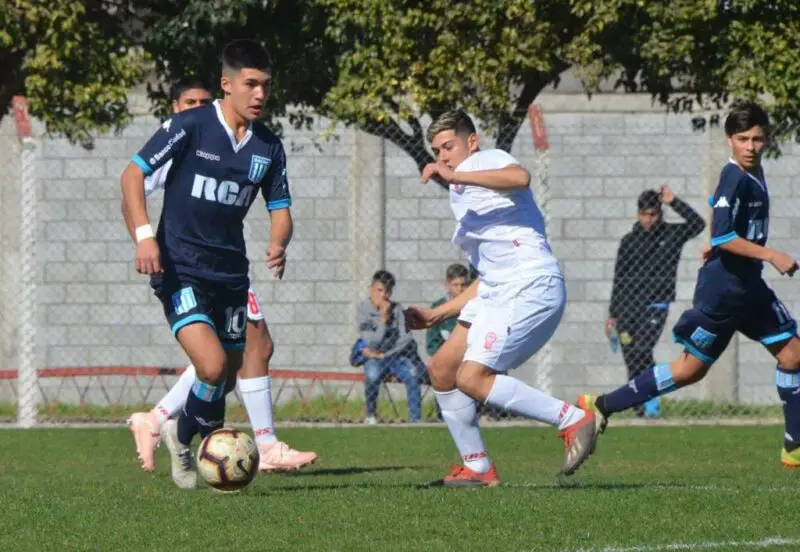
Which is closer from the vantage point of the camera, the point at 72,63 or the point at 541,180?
the point at 72,63

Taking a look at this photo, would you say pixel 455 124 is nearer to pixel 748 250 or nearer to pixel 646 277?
pixel 748 250

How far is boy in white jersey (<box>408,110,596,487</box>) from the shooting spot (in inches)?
303

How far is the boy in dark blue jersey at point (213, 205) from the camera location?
24.8ft

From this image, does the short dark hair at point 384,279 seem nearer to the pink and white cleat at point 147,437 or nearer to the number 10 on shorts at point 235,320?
the pink and white cleat at point 147,437

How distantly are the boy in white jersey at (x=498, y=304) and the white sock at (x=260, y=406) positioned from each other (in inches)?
61.6

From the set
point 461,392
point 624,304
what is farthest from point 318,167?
point 461,392

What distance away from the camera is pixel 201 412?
794 centimetres

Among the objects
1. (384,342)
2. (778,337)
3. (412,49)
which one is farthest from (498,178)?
(384,342)

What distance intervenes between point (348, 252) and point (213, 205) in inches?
370

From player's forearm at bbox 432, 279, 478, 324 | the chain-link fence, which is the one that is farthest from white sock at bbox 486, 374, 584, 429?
the chain-link fence

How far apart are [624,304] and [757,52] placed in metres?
3.06

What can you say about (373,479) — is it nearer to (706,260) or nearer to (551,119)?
(706,260)

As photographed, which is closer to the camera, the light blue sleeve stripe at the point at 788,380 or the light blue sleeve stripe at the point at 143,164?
the light blue sleeve stripe at the point at 143,164

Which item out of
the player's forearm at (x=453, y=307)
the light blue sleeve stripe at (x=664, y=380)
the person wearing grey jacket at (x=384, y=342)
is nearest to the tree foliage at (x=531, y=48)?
the person wearing grey jacket at (x=384, y=342)
